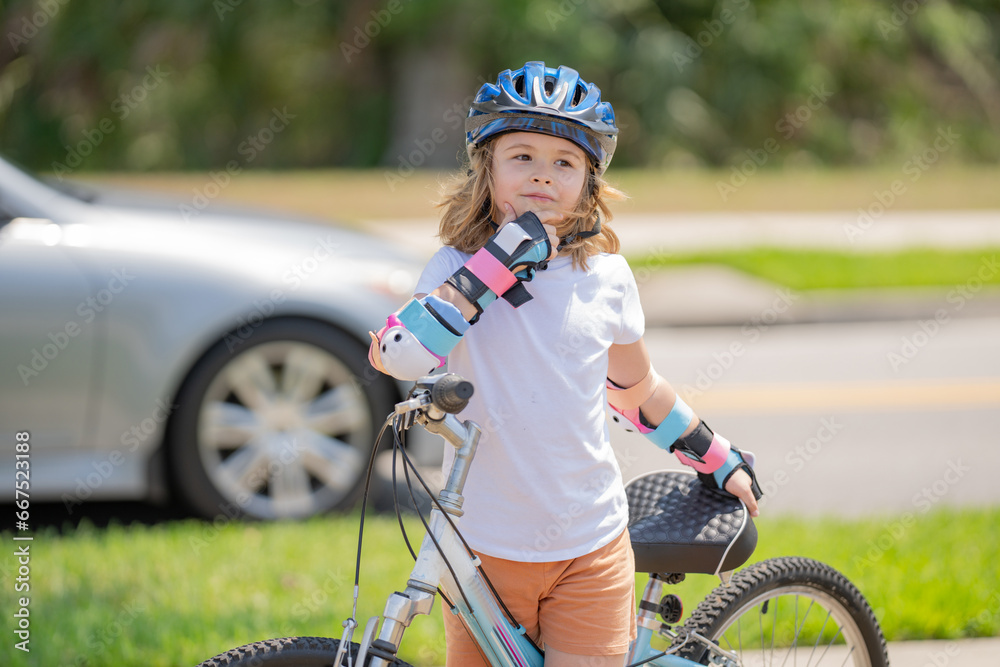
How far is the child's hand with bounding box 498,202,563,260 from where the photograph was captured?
6.86 ft

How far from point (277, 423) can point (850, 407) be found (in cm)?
393

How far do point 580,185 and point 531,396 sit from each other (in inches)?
16.5

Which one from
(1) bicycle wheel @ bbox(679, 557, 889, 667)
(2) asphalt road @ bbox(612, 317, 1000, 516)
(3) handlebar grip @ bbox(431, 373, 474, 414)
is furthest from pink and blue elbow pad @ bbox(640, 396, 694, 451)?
(2) asphalt road @ bbox(612, 317, 1000, 516)

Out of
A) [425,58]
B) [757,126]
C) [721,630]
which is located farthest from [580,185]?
[757,126]

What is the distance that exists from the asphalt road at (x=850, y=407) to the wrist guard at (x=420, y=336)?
3.59 metres

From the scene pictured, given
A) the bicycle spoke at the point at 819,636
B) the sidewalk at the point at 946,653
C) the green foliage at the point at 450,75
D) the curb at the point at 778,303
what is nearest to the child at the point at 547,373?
the bicycle spoke at the point at 819,636

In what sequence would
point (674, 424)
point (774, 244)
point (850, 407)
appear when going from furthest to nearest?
point (774, 244), point (850, 407), point (674, 424)

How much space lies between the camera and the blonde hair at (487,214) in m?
2.21

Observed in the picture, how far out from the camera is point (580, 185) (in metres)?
2.18

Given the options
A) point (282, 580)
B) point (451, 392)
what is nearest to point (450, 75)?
point (282, 580)

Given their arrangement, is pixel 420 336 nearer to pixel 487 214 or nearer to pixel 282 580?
pixel 487 214

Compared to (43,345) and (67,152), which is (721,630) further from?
(67,152)

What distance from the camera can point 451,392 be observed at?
1811mm

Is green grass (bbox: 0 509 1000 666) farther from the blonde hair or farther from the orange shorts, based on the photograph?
the blonde hair
